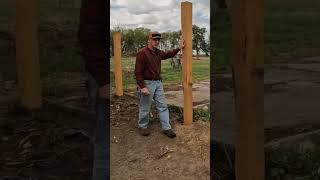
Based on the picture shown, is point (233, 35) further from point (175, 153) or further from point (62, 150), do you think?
point (175, 153)

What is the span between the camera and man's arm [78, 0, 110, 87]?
221 centimetres

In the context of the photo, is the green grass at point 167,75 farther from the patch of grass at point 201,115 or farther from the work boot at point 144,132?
the work boot at point 144,132

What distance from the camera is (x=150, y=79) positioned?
567 centimetres

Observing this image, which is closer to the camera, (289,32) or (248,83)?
(248,83)

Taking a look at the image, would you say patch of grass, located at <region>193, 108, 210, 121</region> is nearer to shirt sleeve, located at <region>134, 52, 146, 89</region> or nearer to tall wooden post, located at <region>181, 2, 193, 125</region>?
tall wooden post, located at <region>181, 2, 193, 125</region>

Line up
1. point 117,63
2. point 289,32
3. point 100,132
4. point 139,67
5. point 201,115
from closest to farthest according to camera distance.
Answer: point 100,132 < point 289,32 < point 139,67 < point 201,115 < point 117,63

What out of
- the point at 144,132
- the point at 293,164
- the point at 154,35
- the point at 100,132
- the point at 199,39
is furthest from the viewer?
the point at 199,39

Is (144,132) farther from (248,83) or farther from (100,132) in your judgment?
(248,83)

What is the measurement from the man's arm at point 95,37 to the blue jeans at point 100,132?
2.4 inches

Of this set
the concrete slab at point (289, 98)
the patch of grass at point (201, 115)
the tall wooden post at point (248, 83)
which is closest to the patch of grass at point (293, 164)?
the concrete slab at point (289, 98)

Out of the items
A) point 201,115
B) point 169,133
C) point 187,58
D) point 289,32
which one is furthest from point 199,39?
point 289,32

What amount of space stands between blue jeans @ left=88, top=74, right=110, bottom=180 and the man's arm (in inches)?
2.4

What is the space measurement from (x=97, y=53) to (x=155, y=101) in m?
3.63

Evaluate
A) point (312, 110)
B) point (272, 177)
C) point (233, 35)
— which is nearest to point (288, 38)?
point (312, 110)
